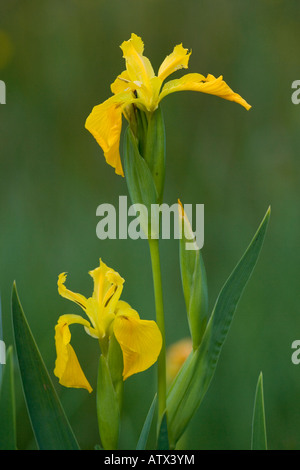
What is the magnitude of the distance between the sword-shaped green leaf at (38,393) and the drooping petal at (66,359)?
21 millimetres

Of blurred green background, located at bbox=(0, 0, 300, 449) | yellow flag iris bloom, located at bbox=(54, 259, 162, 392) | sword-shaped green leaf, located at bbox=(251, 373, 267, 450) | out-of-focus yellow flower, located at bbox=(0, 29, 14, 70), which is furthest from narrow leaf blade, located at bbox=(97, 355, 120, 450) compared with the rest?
out-of-focus yellow flower, located at bbox=(0, 29, 14, 70)

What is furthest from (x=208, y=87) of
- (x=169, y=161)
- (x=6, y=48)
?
(x=6, y=48)

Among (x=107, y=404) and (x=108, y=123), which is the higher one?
(x=108, y=123)

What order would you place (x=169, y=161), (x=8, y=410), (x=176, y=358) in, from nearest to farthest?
(x=8, y=410)
(x=176, y=358)
(x=169, y=161)

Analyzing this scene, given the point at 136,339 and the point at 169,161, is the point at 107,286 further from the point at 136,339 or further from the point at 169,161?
the point at 169,161

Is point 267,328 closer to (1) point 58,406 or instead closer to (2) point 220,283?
(2) point 220,283

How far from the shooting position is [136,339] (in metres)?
0.56

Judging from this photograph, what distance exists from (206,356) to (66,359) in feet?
0.51

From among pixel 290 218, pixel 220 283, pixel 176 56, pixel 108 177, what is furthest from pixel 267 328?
pixel 176 56

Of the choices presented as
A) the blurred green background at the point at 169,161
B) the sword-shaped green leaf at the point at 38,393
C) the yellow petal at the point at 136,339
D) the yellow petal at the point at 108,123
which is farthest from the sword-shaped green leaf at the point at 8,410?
the blurred green background at the point at 169,161

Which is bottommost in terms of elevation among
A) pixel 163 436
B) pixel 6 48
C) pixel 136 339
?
pixel 163 436

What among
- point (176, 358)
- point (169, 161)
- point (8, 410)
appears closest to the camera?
point (8, 410)

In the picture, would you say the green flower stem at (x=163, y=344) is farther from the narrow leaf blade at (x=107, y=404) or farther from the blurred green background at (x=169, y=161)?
the blurred green background at (x=169, y=161)

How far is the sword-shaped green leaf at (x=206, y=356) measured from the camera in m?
0.59
